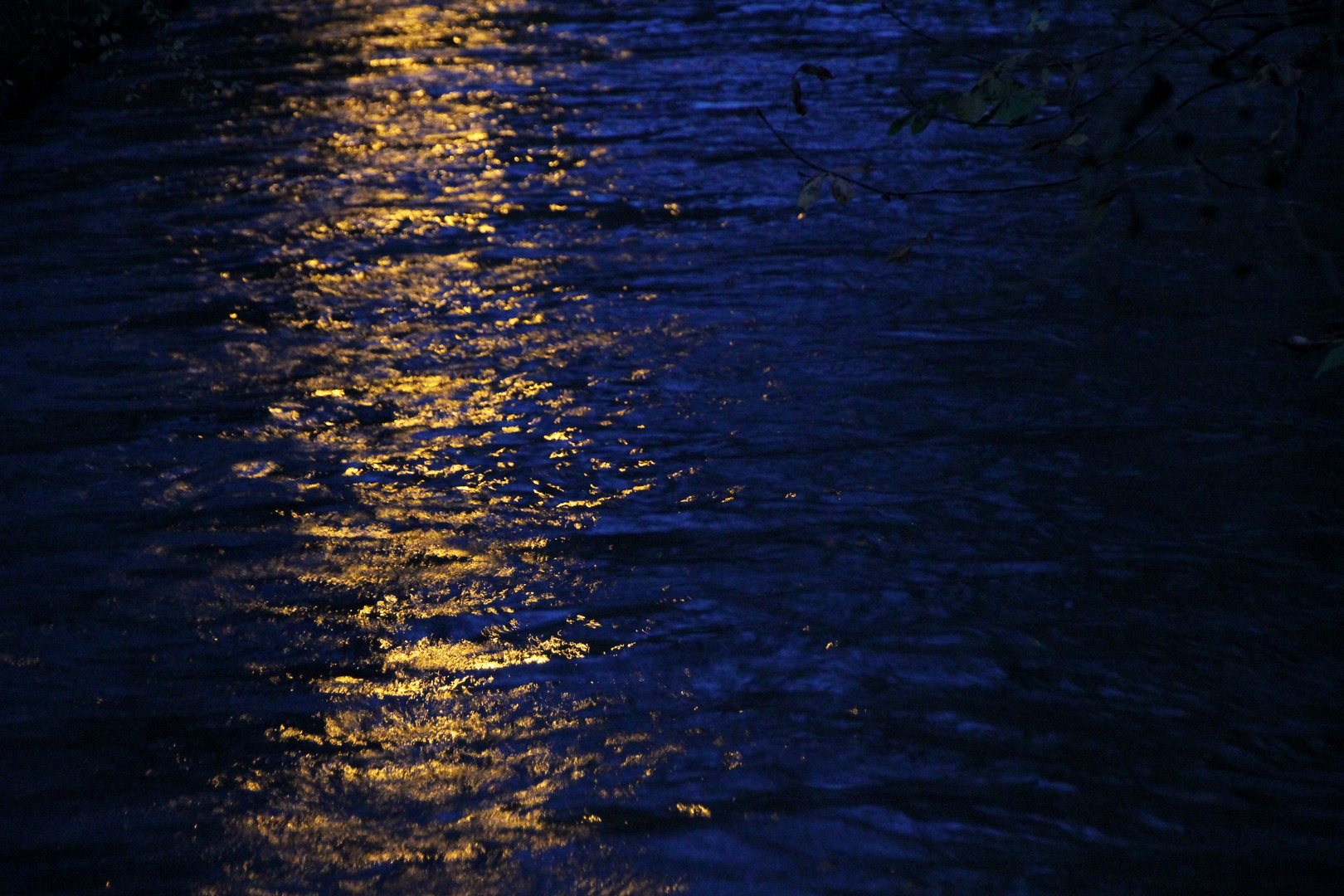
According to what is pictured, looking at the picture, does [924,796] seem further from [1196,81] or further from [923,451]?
[1196,81]

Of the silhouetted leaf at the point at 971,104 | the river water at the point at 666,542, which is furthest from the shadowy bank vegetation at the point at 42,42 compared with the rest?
the silhouetted leaf at the point at 971,104

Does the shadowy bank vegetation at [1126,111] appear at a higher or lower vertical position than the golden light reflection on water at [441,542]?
higher

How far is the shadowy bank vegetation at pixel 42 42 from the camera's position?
8.19 m

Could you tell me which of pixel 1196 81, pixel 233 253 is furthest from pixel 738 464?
pixel 1196 81

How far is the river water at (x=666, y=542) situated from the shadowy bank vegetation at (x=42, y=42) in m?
2.50

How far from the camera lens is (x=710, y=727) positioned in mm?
2699

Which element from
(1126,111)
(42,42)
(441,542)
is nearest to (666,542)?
(441,542)

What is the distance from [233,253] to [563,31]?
14.6 ft

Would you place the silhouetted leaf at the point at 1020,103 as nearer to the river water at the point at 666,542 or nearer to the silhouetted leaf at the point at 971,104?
the silhouetted leaf at the point at 971,104

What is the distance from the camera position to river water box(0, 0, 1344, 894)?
8.08 ft

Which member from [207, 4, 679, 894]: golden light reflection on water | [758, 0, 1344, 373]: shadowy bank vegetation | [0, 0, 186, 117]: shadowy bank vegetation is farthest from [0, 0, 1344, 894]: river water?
[0, 0, 186, 117]: shadowy bank vegetation

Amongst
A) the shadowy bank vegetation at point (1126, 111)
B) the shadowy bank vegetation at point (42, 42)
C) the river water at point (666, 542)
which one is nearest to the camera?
the river water at point (666, 542)

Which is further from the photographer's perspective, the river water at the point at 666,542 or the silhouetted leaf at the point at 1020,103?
the silhouetted leaf at the point at 1020,103

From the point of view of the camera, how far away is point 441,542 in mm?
3455
